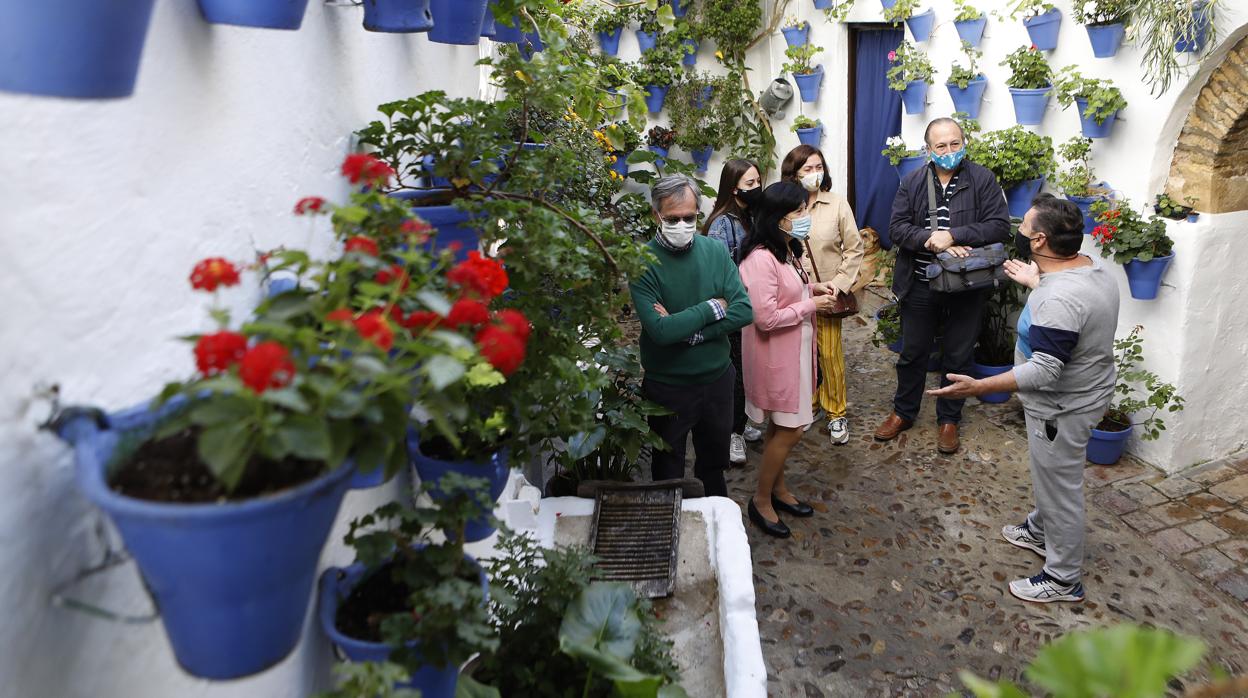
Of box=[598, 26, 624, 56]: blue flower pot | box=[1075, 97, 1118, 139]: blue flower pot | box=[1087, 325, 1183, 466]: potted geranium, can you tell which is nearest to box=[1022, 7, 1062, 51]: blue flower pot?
box=[1075, 97, 1118, 139]: blue flower pot

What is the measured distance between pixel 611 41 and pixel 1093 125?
565 centimetres

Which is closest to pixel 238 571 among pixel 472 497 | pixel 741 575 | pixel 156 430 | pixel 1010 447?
pixel 156 430

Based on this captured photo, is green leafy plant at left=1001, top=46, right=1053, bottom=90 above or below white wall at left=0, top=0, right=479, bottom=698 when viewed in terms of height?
below

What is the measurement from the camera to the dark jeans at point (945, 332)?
5715mm

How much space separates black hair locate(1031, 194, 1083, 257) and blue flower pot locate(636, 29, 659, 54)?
652 cm

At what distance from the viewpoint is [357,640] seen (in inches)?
56.1

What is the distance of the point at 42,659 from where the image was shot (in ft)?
3.25

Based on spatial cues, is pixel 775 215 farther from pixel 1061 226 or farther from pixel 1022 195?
pixel 1022 195

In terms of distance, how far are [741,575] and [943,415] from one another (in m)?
3.44

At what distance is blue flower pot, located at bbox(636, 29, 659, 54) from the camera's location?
964 centimetres

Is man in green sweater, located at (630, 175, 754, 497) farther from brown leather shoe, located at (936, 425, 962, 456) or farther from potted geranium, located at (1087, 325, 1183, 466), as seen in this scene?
potted geranium, located at (1087, 325, 1183, 466)

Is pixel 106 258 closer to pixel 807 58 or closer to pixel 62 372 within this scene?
pixel 62 372

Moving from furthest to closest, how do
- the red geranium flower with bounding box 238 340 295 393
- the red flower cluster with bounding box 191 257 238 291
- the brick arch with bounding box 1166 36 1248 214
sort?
the brick arch with bounding box 1166 36 1248 214, the red flower cluster with bounding box 191 257 238 291, the red geranium flower with bounding box 238 340 295 393

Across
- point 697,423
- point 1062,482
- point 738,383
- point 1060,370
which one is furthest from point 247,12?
point 738,383
